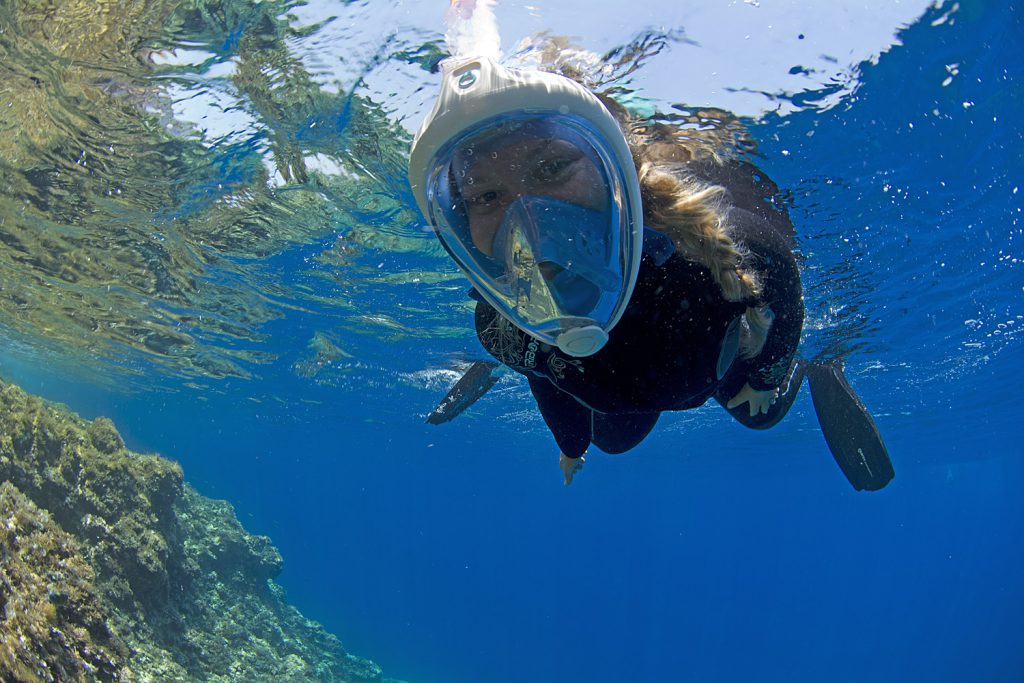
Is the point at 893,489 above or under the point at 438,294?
under

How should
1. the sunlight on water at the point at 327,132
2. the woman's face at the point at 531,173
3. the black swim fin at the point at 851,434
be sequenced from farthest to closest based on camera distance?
the black swim fin at the point at 851,434
the sunlight on water at the point at 327,132
the woman's face at the point at 531,173

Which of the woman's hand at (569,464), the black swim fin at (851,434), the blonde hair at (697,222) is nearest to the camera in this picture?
the blonde hair at (697,222)

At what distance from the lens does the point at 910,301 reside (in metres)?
15.9

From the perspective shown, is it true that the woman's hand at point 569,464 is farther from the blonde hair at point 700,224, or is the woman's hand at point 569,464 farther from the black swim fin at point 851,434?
the black swim fin at point 851,434

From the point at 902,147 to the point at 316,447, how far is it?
200ft

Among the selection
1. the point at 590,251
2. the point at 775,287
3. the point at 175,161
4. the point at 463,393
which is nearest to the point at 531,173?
the point at 590,251

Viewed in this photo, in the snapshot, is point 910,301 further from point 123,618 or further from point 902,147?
Answer: point 123,618

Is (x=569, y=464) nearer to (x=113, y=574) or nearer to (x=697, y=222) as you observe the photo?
(x=697, y=222)

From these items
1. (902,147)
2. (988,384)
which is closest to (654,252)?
(902,147)

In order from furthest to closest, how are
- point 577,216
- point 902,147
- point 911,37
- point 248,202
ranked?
point 248,202 → point 902,147 → point 911,37 → point 577,216

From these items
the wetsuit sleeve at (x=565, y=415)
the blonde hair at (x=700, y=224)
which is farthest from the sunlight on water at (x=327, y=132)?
the wetsuit sleeve at (x=565, y=415)

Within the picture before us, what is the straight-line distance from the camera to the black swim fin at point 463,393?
29.5 feet

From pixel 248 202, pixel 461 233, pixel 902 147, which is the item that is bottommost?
pixel 902 147

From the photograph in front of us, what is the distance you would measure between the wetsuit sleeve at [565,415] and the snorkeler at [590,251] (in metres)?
0.03
